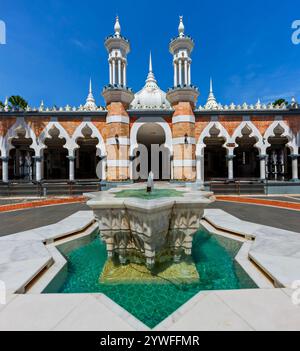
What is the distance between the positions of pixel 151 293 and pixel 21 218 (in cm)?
703

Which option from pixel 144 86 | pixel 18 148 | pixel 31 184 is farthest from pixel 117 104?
pixel 144 86

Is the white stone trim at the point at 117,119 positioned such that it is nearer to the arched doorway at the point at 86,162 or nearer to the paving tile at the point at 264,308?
the arched doorway at the point at 86,162

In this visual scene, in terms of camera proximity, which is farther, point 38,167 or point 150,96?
point 150,96

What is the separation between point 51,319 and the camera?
6.72ft

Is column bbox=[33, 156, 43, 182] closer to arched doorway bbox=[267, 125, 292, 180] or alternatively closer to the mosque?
the mosque

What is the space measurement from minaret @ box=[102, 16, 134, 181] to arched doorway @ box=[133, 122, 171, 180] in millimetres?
1471

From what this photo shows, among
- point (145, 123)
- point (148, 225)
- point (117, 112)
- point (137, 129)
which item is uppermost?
point (117, 112)

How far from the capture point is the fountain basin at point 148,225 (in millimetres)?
3335

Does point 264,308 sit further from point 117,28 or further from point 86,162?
point 86,162

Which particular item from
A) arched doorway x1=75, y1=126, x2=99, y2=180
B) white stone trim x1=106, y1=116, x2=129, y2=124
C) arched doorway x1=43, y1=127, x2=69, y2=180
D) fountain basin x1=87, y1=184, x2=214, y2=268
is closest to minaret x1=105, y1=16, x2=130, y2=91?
white stone trim x1=106, y1=116, x2=129, y2=124

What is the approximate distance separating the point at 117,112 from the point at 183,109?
519 cm

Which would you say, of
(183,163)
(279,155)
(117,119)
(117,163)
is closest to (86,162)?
(117,163)

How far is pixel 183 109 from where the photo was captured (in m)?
13.6

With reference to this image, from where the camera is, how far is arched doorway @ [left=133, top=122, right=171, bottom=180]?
15867mm
